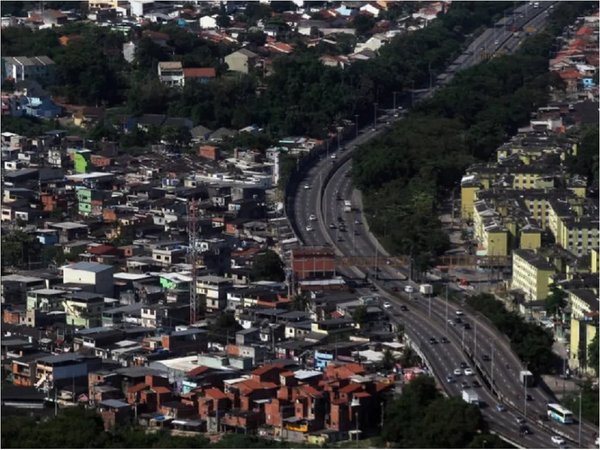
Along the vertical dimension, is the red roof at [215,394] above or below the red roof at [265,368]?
below

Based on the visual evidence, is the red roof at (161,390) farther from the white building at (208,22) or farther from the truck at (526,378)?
the white building at (208,22)

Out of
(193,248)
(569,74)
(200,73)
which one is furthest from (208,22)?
(193,248)

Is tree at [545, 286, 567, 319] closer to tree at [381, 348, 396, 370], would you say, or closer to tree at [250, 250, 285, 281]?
tree at [381, 348, 396, 370]

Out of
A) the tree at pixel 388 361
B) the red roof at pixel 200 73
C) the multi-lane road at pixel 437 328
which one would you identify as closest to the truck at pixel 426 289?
the multi-lane road at pixel 437 328

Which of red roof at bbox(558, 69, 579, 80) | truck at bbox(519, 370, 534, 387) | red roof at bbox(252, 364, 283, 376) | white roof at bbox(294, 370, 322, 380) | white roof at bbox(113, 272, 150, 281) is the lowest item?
truck at bbox(519, 370, 534, 387)

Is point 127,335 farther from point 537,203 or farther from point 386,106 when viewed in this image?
point 386,106

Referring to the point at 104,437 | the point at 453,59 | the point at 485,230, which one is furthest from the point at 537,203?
the point at 453,59

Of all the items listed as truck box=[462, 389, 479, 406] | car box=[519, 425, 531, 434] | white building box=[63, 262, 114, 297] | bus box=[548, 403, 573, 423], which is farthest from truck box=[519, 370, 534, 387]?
white building box=[63, 262, 114, 297]
